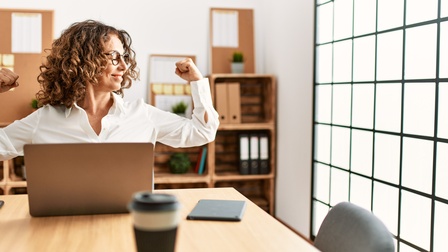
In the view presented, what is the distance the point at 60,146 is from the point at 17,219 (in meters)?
0.31

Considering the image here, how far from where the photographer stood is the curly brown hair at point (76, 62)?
2.13 metres

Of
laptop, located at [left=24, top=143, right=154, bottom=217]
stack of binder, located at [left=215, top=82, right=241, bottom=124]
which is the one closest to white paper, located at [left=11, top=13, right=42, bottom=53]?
stack of binder, located at [left=215, top=82, right=241, bottom=124]

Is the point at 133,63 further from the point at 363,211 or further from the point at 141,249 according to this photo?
the point at 141,249

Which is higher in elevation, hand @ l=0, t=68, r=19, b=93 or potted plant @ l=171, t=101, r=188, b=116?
hand @ l=0, t=68, r=19, b=93

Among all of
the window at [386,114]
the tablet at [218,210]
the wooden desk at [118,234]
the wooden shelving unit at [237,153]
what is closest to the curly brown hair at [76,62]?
the wooden desk at [118,234]

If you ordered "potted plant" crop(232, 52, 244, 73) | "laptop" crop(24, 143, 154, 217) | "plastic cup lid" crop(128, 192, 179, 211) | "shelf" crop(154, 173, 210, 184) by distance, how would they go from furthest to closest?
1. "potted plant" crop(232, 52, 244, 73)
2. "shelf" crop(154, 173, 210, 184)
3. "laptop" crop(24, 143, 154, 217)
4. "plastic cup lid" crop(128, 192, 179, 211)

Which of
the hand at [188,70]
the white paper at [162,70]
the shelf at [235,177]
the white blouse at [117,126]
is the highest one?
the white paper at [162,70]

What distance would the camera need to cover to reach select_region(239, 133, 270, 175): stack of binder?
4460 mm

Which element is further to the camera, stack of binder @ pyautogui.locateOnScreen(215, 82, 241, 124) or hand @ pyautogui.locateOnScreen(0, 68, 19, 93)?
stack of binder @ pyautogui.locateOnScreen(215, 82, 241, 124)

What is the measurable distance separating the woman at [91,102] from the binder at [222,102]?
81.1 inches

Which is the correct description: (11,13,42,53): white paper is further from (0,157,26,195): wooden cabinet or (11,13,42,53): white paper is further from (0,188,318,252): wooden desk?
(0,188,318,252): wooden desk

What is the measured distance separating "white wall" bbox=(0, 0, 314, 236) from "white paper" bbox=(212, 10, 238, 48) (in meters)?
0.08

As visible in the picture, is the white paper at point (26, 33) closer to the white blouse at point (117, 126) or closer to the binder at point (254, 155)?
the binder at point (254, 155)

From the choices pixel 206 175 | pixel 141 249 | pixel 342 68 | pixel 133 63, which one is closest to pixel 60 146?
pixel 141 249
